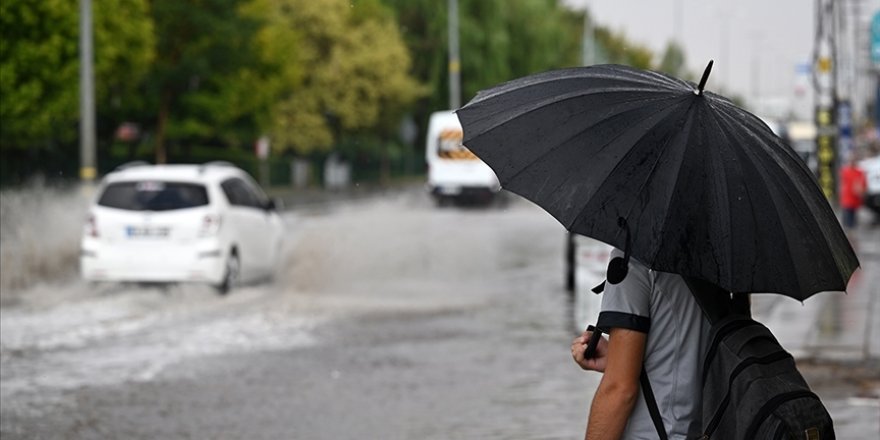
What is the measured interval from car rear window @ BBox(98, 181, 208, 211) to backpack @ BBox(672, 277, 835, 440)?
1520cm

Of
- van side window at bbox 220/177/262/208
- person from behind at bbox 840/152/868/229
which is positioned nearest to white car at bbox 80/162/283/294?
van side window at bbox 220/177/262/208

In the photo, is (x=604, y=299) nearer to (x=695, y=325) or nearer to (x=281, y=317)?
(x=695, y=325)

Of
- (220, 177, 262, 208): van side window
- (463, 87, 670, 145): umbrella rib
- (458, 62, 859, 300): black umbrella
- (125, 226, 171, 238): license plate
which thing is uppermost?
(463, 87, 670, 145): umbrella rib

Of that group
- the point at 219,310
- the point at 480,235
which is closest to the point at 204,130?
the point at 480,235

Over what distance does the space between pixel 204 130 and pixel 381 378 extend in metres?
35.6

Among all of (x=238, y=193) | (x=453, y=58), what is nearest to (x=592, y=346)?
(x=238, y=193)

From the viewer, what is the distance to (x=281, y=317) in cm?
1694

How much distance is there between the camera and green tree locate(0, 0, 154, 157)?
85.0 ft

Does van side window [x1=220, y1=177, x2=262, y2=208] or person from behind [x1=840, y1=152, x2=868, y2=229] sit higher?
van side window [x1=220, y1=177, x2=262, y2=208]

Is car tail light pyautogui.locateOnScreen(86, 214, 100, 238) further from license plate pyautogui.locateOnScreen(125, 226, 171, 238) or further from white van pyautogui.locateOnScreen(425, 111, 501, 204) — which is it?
white van pyautogui.locateOnScreen(425, 111, 501, 204)

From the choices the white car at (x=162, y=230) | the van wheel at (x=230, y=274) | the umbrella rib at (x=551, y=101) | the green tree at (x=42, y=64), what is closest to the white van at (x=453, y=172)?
the green tree at (x=42, y=64)

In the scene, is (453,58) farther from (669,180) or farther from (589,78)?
(669,180)

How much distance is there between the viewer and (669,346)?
4258 millimetres

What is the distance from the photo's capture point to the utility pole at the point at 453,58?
68250 millimetres
